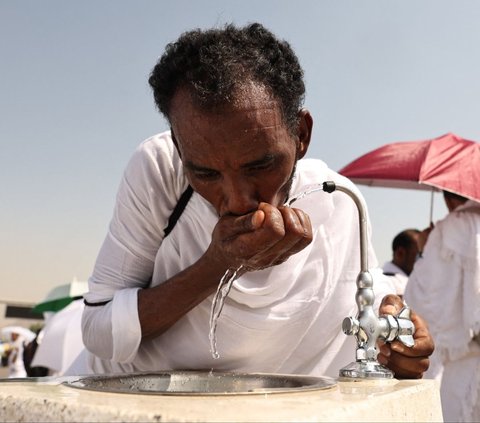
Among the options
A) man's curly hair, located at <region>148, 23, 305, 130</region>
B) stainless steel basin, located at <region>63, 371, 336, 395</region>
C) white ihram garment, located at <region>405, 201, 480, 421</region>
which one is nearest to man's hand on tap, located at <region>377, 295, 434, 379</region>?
stainless steel basin, located at <region>63, 371, 336, 395</region>

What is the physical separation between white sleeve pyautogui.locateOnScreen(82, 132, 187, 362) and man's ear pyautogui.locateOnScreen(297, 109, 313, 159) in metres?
0.35

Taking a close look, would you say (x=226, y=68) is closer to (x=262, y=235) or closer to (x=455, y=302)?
(x=262, y=235)

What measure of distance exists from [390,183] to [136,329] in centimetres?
490

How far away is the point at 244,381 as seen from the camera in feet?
5.19

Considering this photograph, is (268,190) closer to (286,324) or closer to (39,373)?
(286,324)

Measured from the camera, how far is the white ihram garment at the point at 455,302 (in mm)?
4152

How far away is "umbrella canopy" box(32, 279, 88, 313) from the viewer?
27.8 ft

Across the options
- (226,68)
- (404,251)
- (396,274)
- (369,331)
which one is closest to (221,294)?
(369,331)

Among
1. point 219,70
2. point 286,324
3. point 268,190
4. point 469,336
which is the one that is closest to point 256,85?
point 219,70

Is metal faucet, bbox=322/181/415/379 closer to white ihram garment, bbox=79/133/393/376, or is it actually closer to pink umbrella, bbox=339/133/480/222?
white ihram garment, bbox=79/133/393/376

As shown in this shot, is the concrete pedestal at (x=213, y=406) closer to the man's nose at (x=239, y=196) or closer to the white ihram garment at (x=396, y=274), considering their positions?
the man's nose at (x=239, y=196)

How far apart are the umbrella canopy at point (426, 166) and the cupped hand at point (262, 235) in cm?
321

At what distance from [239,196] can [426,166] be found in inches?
151

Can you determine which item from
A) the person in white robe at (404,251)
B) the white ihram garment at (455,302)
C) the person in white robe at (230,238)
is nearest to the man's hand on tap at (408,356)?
the person in white robe at (230,238)
